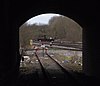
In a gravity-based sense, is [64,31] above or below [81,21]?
above

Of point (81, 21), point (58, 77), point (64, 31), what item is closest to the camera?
point (58, 77)

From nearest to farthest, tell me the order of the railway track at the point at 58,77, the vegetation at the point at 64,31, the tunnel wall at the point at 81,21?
the tunnel wall at the point at 81,21, the railway track at the point at 58,77, the vegetation at the point at 64,31

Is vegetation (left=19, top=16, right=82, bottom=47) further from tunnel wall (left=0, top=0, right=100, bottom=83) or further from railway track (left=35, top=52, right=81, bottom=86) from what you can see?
tunnel wall (left=0, top=0, right=100, bottom=83)

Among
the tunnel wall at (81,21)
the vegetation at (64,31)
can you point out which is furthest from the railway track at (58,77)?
the vegetation at (64,31)

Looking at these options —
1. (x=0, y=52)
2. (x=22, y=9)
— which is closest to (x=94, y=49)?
(x=22, y=9)

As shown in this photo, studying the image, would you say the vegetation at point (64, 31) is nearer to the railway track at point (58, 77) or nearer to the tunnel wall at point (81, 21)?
the railway track at point (58, 77)

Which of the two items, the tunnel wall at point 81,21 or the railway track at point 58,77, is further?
the railway track at point 58,77

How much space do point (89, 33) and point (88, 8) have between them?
184cm

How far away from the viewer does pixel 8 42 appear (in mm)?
11070

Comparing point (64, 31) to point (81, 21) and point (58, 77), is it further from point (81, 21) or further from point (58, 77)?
point (58, 77)

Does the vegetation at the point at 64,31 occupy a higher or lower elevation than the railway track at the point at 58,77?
higher

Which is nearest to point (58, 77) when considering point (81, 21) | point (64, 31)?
point (81, 21)

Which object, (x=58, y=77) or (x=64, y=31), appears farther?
(x=64, y=31)

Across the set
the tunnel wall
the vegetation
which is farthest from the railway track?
A: the vegetation
